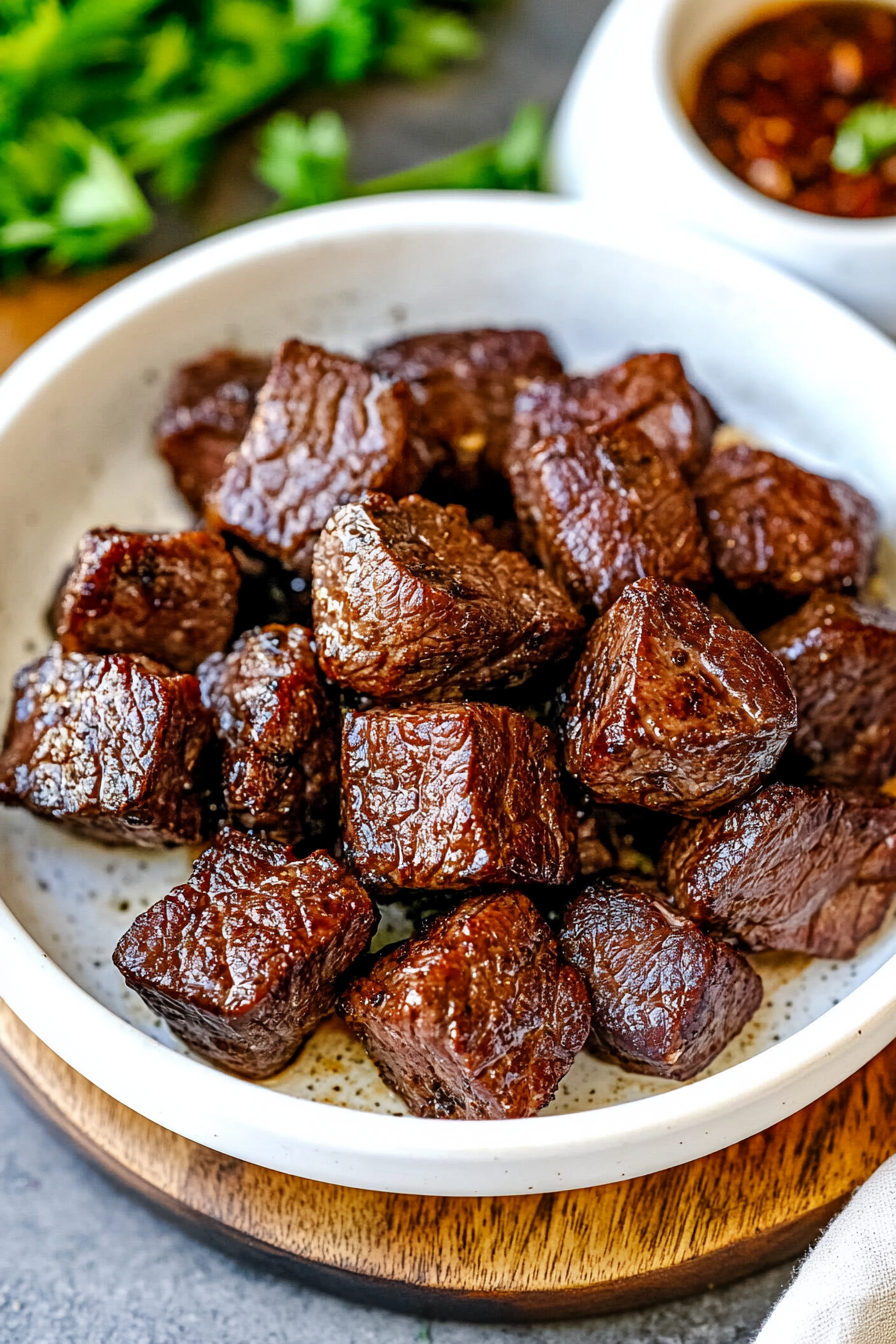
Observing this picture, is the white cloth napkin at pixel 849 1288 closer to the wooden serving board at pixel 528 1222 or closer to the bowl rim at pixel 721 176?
the wooden serving board at pixel 528 1222

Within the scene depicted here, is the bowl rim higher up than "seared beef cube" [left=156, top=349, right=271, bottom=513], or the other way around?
the bowl rim

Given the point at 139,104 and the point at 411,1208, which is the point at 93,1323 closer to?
the point at 411,1208

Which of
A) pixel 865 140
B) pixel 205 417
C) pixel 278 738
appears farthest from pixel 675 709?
pixel 865 140

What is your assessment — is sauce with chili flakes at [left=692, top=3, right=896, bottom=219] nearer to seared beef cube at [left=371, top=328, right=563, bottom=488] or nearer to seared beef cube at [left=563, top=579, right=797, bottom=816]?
seared beef cube at [left=371, top=328, right=563, bottom=488]

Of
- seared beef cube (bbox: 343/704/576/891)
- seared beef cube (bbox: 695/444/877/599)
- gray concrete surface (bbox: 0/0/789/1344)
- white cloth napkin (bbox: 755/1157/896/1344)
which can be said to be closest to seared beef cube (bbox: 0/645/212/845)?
seared beef cube (bbox: 343/704/576/891)

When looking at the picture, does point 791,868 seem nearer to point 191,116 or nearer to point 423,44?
point 191,116
